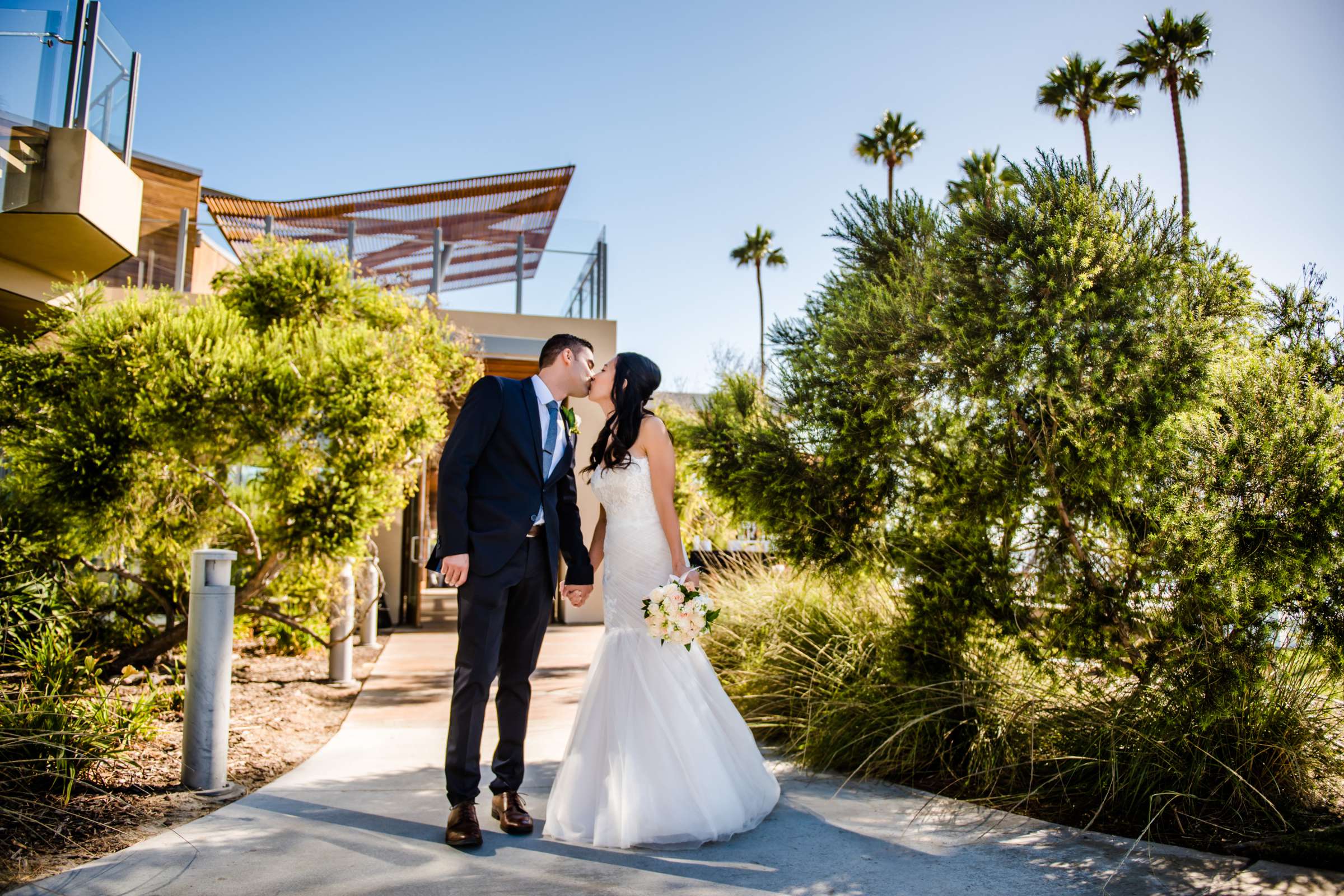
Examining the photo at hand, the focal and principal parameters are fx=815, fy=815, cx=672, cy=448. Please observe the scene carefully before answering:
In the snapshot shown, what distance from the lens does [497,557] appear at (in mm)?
3252

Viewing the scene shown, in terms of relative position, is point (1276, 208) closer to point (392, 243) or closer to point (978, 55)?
point (978, 55)

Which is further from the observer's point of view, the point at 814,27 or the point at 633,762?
the point at 814,27

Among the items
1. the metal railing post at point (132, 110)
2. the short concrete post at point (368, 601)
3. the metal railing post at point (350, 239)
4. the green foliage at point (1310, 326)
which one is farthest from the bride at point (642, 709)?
the metal railing post at point (350, 239)

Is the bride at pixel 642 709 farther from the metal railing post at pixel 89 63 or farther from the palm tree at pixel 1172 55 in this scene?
the palm tree at pixel 1172 55

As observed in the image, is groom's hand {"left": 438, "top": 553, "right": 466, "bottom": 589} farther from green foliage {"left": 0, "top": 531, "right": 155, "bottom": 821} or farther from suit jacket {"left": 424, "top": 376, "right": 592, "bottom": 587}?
green foliage {"left": 0, "top": 531, "right": 155, "bottom": 821}

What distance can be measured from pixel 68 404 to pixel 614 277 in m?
7.91

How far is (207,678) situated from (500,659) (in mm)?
1422

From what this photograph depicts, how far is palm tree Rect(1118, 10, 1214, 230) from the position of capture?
55.9 feet

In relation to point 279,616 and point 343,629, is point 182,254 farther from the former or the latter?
point 343,629

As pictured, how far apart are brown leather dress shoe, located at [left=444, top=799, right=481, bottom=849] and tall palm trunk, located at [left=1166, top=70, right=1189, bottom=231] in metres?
18.9

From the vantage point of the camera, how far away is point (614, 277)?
1252cm

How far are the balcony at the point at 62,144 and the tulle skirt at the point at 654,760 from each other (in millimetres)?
5994

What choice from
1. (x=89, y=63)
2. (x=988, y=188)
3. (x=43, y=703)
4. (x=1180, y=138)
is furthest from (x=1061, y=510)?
(x=1180, y=138)

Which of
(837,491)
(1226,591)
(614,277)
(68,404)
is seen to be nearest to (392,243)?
(614,277)
